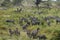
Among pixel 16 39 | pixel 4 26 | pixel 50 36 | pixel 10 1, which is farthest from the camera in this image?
pixel 10 1

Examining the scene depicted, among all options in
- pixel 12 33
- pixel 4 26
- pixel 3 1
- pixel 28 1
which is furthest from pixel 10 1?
pixel 12 33

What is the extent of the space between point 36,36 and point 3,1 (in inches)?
1151

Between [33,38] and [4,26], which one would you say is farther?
[4,26]

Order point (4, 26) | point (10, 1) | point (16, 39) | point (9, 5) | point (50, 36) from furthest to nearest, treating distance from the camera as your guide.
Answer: point (10, 1)
point (9, 5)
point (4, 26)
point (50, 36)
point (16, 39)

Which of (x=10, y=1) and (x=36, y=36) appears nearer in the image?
(x=36, y=36)

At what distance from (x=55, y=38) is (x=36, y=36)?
1574mm

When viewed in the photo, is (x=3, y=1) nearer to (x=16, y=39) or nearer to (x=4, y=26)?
(x=4, y=26)

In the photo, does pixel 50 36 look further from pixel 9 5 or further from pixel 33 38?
pixel 9 5

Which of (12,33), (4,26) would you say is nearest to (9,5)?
(4,26)

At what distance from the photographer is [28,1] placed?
4541 cm

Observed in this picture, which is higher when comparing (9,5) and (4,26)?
A: (4,26)

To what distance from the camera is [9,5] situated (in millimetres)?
39562

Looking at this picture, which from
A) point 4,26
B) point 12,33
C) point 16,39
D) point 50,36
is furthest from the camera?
point 4,26

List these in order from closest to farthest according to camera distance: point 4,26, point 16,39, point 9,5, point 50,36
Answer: point 16,39 → point 50,36 → point 4,26 → point 9,5
